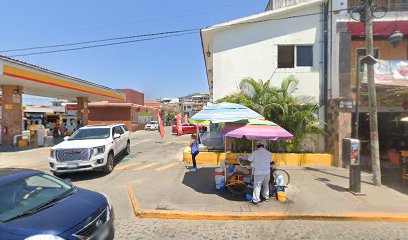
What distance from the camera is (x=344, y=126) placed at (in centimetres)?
1145

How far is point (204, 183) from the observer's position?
8961 millimetres

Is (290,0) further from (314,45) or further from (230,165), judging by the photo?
(230,165)

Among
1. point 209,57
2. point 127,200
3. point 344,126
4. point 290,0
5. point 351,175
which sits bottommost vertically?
point 127,200

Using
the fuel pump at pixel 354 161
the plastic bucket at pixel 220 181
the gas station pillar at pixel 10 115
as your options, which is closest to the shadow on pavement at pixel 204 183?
the plastic bucket at pixel 220 181

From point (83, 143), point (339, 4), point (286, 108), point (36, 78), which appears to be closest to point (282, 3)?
point (339, 4)

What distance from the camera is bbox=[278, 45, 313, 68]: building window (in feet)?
44.0

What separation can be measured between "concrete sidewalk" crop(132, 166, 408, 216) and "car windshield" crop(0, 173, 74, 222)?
7.58ft

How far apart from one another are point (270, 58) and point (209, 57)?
274 inches

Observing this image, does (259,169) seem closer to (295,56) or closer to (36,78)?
(295,56)

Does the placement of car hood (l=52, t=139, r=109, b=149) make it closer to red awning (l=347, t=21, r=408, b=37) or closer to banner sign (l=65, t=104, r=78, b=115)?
red awning (l=347, t=21, r=408, b=37)

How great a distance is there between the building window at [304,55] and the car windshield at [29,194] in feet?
38.6

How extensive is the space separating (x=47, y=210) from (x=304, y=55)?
41.7ft

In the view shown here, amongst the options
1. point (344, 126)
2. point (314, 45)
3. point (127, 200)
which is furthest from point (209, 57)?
point (127, 200)

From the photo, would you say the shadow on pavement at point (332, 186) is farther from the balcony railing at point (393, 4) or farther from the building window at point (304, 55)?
the balcony railing at point (393, 4)
